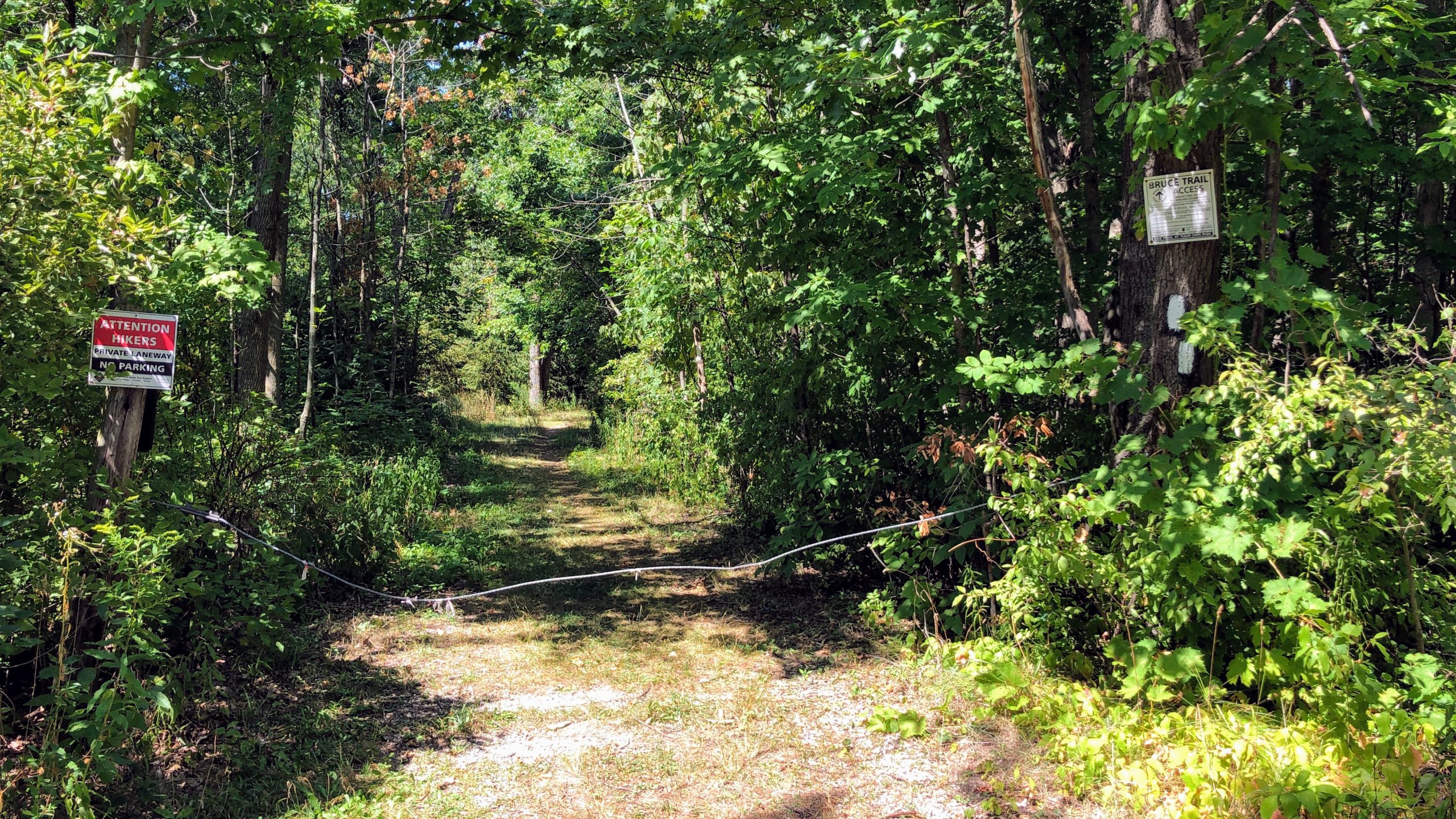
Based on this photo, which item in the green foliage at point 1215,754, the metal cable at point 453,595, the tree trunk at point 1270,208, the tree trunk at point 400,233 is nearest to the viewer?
the green foliage at point 1215,754

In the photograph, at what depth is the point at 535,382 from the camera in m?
28.5

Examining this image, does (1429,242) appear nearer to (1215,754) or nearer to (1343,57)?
(1343,57)

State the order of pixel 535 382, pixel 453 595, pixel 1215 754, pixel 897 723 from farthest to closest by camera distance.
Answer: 1. pixel 535 382
2. pixel 453 595
3. pixel 897 723
4. pixel 1215 754

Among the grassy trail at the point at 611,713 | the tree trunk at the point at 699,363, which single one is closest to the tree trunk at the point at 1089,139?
the grassy trail at the point at 611,713

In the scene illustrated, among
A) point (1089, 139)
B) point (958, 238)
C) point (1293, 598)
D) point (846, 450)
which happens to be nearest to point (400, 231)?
point (846, 450)

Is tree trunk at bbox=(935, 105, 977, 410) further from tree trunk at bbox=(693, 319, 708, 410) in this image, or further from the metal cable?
tree trunk at bbox=(693, 319, 708, 410)

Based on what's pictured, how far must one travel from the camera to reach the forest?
10.8ft

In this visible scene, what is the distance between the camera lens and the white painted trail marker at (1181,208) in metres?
3.78

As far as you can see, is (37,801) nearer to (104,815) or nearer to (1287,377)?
(104,815)

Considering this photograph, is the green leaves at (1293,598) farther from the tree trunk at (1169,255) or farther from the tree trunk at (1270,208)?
the tree trunk at (1270,208)

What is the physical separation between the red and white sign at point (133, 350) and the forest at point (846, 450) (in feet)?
0.07

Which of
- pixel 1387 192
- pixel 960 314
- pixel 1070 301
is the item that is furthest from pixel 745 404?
pixel 1387 192

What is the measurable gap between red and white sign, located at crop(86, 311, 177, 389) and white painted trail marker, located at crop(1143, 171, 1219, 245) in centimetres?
428

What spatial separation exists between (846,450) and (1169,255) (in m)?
2.63
